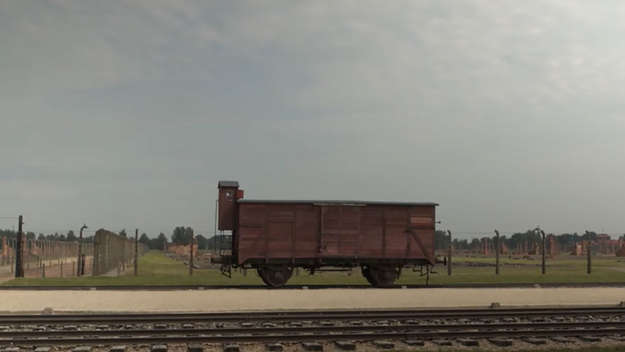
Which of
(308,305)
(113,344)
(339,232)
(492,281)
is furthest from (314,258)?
(113,344)

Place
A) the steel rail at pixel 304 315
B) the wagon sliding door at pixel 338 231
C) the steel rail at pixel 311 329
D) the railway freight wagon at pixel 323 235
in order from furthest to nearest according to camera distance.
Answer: the wagon sliding door at pixel 338 231, the railway freight wagon at pixel 323 235, the steel rail at pixel 304 315, the steel rail at pixel 311 329

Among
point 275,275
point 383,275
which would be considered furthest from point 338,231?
point 275,275

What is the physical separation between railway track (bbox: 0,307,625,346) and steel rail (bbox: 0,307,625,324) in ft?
0.07

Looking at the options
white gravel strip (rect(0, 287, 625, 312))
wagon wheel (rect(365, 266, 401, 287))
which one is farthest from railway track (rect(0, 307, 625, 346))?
wagon wheel (rect(365, 266, 401, 287))

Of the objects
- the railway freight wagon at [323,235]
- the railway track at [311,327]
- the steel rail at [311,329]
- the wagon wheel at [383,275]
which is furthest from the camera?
the wagon wheel at [383,275]

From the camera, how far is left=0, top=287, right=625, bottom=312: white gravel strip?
1612 centimetres

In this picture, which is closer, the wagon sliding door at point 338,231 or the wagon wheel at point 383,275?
the wagon sliding door at point 338,231

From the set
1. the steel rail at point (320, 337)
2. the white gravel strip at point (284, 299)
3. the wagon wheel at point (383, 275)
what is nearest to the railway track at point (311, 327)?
the steel rail at point (320, 337)

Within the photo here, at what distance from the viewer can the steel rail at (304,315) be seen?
528 inches

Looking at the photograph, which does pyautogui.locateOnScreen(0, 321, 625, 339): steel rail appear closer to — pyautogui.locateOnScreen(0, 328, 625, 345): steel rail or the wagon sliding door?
pyautogui.locateOnScreen(0, 328, 625, 345): steel rail

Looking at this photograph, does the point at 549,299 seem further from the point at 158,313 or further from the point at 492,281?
the point at 158,313

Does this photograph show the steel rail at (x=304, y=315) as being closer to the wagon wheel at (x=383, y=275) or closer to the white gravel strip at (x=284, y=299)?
the white gravel strip at (x=284, y=299)

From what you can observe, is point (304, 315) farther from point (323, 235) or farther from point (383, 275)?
point (383, 275)

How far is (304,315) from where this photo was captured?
14.5 metres
